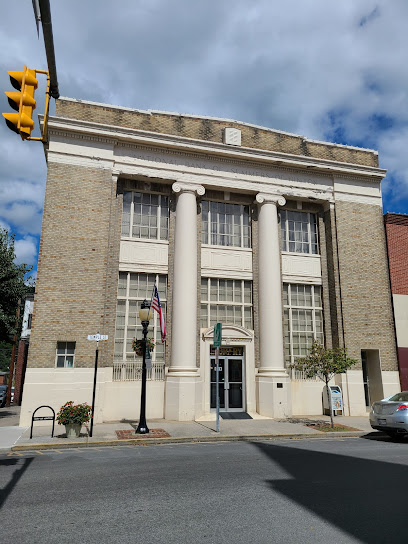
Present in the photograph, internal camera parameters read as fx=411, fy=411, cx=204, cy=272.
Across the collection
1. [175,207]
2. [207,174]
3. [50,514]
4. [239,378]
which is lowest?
[50,514]

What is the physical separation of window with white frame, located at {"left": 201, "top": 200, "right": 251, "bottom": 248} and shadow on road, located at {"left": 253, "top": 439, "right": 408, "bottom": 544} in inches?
429

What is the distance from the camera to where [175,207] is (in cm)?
1825

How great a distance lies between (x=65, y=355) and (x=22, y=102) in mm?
11025

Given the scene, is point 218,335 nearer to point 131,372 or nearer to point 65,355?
point 131,372

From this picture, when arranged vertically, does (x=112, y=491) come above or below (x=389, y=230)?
below

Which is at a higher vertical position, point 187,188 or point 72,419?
point 187,188

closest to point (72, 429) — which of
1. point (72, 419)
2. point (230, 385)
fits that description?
point (72, 419)

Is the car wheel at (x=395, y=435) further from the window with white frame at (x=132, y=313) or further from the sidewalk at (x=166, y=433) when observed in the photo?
the window with white frame at (x=132, y=313)

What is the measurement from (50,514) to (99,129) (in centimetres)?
1485

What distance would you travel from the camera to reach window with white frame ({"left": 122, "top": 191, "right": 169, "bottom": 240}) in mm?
17719

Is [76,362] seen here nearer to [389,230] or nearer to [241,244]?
[241,244]

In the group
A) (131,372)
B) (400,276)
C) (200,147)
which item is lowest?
(131,372)

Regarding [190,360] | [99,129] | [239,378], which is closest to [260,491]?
[190,360]

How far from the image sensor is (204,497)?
5.96 m
